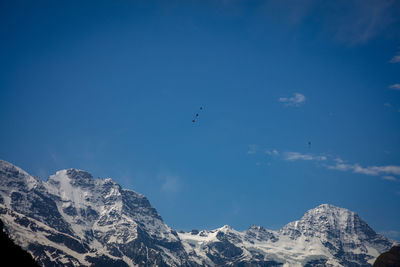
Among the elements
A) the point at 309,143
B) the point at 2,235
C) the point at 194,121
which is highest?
the point at 194,121

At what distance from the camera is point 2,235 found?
86750 millimetres

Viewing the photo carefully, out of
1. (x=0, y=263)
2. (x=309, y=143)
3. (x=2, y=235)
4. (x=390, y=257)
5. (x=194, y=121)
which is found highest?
(x=194, y=121)

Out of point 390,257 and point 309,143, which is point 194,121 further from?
point 390,257

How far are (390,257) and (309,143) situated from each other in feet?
323

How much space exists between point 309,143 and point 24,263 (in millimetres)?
93924

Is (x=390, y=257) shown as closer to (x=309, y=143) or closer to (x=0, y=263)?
(x=309, y=143)

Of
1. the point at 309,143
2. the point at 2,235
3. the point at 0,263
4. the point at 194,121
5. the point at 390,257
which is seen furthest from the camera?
the point at 390,257

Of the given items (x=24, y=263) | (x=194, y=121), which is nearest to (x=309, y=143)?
(x=194, y=121)

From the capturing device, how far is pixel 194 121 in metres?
137

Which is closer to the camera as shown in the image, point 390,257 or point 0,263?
point 0,263

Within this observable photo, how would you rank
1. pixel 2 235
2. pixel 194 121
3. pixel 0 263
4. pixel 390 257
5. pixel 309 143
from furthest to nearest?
pixel 390 257 → pixel 194 121 → pixel 309 143 → pixel 2 235 → pixel 0 263

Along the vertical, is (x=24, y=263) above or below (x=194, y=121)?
below

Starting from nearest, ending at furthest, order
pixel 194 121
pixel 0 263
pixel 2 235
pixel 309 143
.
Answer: pixel 0 263 < pixel 2 235 < pixel 309 143 < pixel 194 121

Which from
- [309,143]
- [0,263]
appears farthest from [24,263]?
[309,143]
